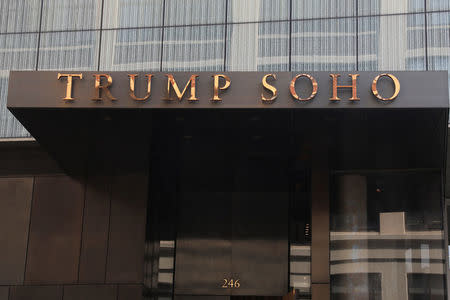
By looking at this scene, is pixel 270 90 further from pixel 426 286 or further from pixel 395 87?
pixel 426 286

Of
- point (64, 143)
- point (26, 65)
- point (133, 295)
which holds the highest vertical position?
point (26, 65)

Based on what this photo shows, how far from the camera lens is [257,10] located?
19.2 metres

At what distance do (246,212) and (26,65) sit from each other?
A: 7.01 meters

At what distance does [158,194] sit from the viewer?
19.5 meters

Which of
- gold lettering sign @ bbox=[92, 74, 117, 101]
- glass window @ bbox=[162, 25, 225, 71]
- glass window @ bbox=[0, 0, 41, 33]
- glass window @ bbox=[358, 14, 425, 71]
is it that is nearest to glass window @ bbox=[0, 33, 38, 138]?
glass window @ bbox=[0, 0, 41, 33]

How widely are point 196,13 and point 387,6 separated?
4.80m

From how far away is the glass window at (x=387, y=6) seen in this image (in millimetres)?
18547

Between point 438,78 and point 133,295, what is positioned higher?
point 438,78

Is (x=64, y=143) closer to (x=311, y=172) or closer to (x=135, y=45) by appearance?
(x=135, y=45)

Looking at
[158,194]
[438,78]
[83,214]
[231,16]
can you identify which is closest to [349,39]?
[231,16]

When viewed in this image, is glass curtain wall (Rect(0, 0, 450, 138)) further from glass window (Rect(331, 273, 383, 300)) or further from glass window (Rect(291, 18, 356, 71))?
glass window (Rect(331, 273, 383, 300))

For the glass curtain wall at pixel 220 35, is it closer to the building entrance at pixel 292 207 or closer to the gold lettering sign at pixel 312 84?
the building entrance at pixel 292 207

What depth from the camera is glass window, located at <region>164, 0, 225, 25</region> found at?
1923cm

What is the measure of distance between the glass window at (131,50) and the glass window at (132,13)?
7.8 inches
